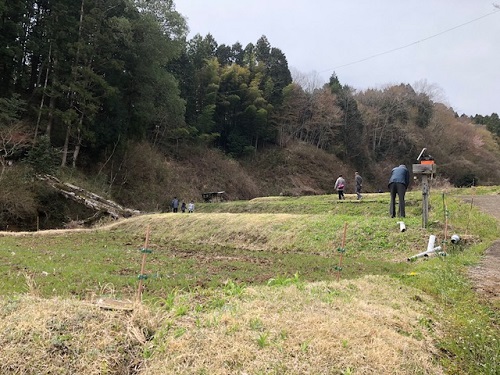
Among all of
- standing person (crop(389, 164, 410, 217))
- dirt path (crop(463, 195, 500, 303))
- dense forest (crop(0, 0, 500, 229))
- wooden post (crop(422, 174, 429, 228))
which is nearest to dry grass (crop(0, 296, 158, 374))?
dirt path (crop(463, 195, 500, 303))

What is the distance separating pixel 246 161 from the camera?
46125 millimetres

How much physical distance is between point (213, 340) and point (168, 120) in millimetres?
34473

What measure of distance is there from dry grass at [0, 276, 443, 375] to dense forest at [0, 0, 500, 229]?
62.8ft

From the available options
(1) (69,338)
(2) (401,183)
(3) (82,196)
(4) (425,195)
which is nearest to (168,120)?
(3) (82,196)

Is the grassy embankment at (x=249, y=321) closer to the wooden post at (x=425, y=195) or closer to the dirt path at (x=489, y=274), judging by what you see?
the dirt path at (x=489, y=274)

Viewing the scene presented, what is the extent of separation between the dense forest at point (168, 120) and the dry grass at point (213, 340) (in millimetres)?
19137

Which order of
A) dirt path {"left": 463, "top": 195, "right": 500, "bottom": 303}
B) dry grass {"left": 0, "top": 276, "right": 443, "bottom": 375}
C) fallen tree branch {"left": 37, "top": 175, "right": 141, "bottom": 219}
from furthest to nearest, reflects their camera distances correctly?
fallen tree branch {"left": 37, "top": 175, "right": 141, "bottom": 219}
dirt path {"left": 463, "top": 195, "right": 500, "bottom": 303}
dry grass {"left": 0, "top": 276, "right": 443, "bottom": 375}

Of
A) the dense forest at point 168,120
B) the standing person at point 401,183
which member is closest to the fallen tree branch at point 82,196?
the dense forest at point 168,120

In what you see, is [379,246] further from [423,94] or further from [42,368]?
[423,94]

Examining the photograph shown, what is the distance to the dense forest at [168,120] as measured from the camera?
919 inches

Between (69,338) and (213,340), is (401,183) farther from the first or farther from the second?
(69,338)

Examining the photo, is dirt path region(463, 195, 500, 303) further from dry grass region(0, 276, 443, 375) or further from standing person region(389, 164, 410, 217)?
standing person region(389, 164, 410, 217)

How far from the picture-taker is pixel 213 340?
339 cm

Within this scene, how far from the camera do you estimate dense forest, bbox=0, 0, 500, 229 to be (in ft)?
76.6
